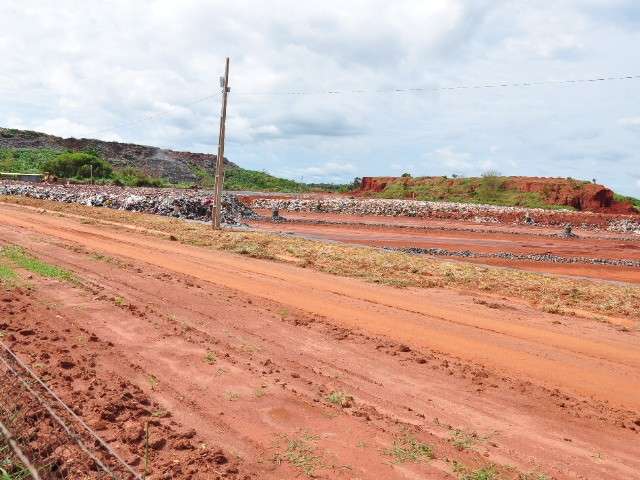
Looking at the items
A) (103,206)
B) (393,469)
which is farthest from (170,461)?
(103,206)

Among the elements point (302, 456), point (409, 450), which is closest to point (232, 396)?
point (302, 456)

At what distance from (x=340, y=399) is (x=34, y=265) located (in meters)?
10.2

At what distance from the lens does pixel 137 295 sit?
11562 millimetres

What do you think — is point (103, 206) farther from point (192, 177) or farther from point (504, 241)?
point (192, 177)

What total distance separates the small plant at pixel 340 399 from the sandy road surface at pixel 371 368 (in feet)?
0.27

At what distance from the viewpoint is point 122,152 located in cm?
12588

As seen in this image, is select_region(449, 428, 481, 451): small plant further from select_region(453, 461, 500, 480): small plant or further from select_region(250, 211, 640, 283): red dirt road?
select_region(250, 211, 640, 283): red dirt road

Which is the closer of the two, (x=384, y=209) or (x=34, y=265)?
(x=34, y=265)

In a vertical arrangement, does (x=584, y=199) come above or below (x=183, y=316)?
above

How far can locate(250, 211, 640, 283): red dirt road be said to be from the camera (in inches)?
975

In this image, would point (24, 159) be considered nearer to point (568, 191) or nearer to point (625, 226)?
point (568, 191)

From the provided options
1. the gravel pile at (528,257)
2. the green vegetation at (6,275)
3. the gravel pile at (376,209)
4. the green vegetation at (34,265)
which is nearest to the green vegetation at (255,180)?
the gravel pile at (376,209)

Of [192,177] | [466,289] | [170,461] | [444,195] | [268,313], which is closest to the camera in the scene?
[170,461]

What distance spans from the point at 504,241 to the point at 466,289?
68.4 feet
